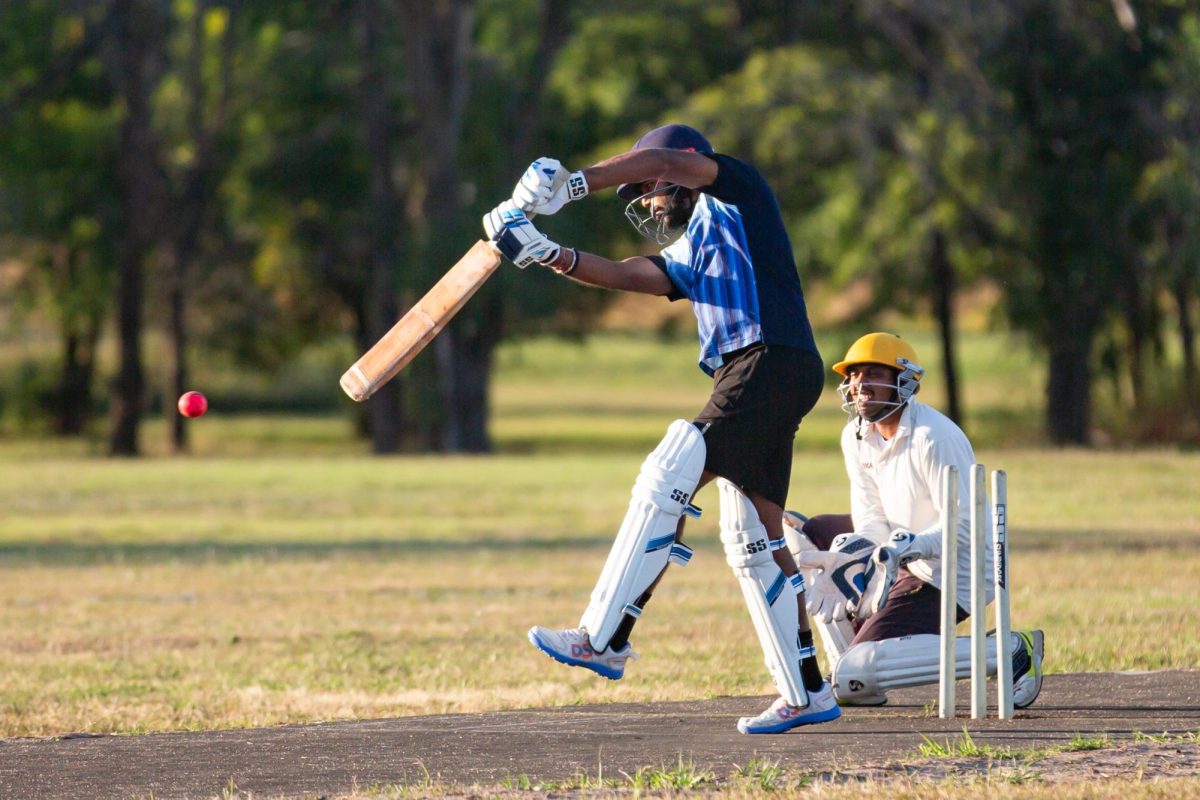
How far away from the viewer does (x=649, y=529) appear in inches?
243

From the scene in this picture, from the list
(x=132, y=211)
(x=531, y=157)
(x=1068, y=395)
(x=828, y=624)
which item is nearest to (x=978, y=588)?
(x=828, y=624)

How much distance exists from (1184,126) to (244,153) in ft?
60.3

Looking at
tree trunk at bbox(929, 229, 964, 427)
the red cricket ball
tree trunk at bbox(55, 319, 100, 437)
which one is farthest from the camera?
tree trunk at bbox(55, 319, 100, 437)

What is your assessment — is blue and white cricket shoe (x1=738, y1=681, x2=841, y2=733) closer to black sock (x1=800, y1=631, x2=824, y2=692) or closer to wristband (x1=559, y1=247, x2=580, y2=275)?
black sock (x1=800, y1=631, x2=824, y2=692)

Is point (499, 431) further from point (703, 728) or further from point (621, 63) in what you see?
point (703, 728)

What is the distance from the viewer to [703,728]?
638cm

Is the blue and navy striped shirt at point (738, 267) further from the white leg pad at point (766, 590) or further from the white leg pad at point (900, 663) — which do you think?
the white leg pad at point (900, 663)

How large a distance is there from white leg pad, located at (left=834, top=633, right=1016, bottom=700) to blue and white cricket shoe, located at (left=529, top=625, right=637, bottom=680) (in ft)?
2.88

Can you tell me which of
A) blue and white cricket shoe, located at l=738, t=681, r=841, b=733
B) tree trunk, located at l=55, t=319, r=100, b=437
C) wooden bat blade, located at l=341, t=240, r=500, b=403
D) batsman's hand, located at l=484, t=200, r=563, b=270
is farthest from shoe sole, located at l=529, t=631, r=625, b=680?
tree trunk, located at l=55, t=319, r=100, b=437

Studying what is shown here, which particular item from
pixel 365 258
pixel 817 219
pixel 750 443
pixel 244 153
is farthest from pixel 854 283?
pixel 750 443

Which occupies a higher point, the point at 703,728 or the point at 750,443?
the point at 750,443

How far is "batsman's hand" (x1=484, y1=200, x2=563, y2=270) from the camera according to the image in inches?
235

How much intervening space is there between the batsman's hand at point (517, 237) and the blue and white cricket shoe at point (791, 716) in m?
1.64

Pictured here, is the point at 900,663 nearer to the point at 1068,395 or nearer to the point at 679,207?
the point at 679,207
